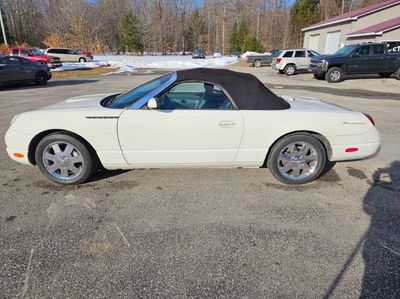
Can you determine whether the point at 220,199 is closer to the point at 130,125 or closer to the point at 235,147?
the point at 235,147

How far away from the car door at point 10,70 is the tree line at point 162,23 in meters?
37.6

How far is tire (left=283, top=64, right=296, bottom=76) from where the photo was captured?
1842 cm

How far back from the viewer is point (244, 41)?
45250mm

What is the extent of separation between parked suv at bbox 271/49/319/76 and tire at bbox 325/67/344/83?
14.5ft

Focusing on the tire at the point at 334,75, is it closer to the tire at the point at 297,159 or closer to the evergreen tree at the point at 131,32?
the tire at the point at 297,159

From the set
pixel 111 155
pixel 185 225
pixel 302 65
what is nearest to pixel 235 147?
pixel 185 225

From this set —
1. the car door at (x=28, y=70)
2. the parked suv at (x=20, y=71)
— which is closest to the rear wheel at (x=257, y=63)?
the parked suv at (x=20, y=71)

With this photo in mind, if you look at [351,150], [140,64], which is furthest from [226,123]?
[140,64]

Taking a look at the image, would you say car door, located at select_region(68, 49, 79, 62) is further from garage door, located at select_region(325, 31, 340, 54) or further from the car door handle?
the car door handle

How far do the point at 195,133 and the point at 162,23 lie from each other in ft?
238

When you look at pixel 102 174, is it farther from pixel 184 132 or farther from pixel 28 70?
pixel 28 70

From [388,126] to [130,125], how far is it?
5.92m

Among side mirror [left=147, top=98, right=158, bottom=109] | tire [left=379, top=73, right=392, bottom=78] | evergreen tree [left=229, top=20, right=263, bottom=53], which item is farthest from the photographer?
evergreen tree [left=229, top=20, right=263, bottom=53]

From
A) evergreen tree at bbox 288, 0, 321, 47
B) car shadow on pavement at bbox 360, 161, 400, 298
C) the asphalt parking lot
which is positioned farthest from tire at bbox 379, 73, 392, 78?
evergreen tree at bbox 288, 0, 321, 47
